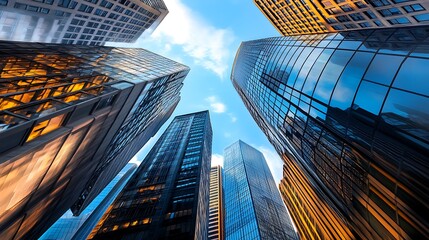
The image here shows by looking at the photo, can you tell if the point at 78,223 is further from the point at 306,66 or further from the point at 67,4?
the point at 306,66

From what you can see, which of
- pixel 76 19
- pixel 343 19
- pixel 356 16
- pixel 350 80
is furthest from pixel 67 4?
pixel 356 16

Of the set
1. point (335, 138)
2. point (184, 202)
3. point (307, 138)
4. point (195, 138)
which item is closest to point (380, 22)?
point (307, 138)

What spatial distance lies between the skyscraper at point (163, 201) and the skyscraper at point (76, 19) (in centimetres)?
3942

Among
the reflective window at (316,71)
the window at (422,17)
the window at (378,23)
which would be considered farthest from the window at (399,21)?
the reflective window at (316,71)

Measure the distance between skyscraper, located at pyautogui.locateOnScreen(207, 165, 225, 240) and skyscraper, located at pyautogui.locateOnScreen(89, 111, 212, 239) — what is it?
6401 cm

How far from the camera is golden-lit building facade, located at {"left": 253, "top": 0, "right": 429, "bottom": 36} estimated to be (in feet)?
111

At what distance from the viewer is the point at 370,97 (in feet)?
40.4

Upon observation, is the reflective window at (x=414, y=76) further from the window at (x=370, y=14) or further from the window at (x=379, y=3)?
the window at (x=370, y=14)

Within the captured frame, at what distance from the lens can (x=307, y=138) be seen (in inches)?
816

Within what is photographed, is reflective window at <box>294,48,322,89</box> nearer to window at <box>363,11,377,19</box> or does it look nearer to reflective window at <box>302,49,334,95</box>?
reflective window at <box>302,49,334,95</box>

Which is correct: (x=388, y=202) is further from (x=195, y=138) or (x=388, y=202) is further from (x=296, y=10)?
(x=195, y=138)

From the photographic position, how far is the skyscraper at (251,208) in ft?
363

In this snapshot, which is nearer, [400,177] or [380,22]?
[400,177]

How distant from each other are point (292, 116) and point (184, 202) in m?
38.5
